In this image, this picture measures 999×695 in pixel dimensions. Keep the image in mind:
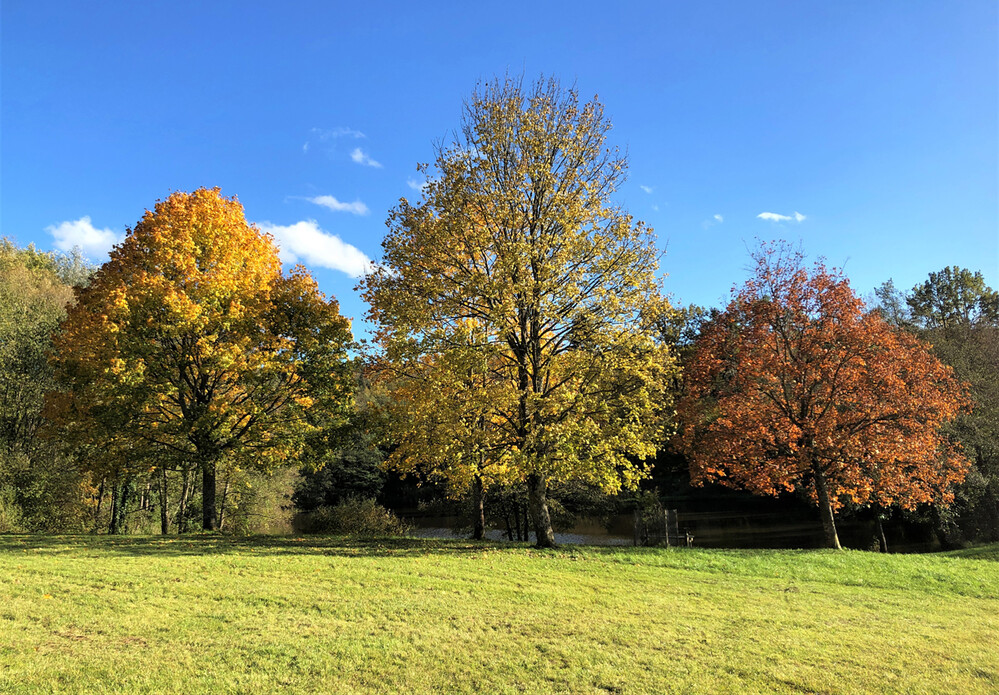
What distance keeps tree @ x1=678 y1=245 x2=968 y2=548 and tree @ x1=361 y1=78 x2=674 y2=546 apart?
11.8 feet

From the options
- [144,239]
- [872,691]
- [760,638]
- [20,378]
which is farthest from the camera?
[20,378]

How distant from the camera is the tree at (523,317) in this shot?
15602mm

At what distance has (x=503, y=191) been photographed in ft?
A: 56.5

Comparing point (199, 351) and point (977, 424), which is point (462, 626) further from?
point (977, 424)

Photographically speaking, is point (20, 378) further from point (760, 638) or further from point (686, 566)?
point (760, 638)

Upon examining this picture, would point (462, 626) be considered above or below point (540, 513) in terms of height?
below

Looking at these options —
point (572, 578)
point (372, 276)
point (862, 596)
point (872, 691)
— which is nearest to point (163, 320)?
point (372, 276)

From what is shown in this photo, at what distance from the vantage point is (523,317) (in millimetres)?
16875

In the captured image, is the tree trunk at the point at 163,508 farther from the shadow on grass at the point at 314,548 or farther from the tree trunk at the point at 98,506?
the shadow on grass at the point at 314,548

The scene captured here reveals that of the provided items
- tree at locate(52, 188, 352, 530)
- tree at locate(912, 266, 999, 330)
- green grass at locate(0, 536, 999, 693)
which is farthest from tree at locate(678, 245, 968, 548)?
tree at locate(912, 266, 999, 330)

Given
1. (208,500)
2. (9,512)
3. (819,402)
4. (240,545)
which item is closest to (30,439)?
(9,512)

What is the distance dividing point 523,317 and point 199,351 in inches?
444

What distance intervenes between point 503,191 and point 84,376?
1448 centimetres

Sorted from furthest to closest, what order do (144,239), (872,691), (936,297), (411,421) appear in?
(936,297) < (144,239) < (411,421) < (872,691)
